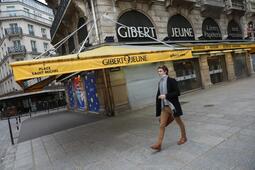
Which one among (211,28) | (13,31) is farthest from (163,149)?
(13,31)

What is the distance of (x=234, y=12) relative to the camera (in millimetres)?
17922

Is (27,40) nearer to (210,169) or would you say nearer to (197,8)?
(197,8)

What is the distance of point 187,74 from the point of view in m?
13.9

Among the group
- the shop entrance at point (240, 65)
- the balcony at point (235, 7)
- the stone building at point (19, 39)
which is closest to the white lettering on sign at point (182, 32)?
the balcony at point (235, 7)

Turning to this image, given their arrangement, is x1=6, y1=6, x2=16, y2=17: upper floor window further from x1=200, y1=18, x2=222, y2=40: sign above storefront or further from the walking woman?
the walking woman

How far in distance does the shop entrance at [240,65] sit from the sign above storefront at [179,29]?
580 cm

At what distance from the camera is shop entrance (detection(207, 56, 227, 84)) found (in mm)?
15583

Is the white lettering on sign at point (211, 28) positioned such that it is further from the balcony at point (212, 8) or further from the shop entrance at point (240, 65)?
the shop entrance at point (240, 65)

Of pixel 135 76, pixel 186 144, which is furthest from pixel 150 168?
pixel 135 76

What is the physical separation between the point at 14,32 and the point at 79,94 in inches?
1077

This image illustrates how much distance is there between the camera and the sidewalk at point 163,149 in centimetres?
380

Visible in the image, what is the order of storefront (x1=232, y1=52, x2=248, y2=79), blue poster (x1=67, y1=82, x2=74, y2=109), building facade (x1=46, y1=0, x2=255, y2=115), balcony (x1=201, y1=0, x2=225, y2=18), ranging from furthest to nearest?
1. storefront (x1=232, y1=52, x2=248, y2=79)
2. blue poster (x1=67, y1=82, x2=74, y2=109)
3. balcony (x1=201, y1=0, x2=225, y2=18)
4. building facade (x1=46, y1=0, x2=255, y2=115)

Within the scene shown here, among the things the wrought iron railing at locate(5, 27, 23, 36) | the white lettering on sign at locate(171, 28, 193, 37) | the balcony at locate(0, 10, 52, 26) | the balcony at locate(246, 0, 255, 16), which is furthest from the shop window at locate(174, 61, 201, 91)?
the balcony at locate(0, 10, 52, 26)

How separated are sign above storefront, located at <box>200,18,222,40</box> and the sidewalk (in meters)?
9.35
